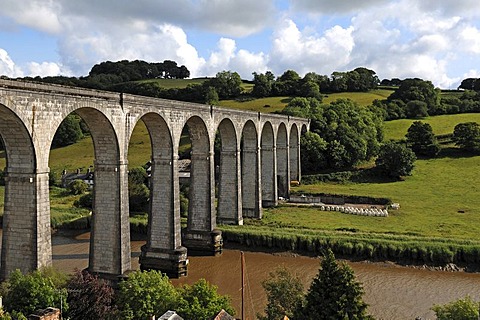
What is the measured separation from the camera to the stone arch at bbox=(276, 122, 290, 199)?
178ft

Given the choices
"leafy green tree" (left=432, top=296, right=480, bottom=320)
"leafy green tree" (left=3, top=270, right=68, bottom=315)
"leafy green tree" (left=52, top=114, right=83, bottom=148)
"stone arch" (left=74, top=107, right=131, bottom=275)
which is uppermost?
"leafy green tree" (left=52, top=114, right=83, bottom=148)

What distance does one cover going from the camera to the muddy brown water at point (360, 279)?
80.6ft

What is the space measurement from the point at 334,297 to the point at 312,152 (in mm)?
47818

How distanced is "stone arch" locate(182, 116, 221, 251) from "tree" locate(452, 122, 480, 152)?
170 feet

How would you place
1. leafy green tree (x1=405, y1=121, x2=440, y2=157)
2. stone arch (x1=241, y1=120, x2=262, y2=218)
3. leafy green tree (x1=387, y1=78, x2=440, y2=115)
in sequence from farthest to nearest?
leafy green tree (x1=387, y1=78, x2=440, y2=115) < leafy green tree (x1=405, y1=121, x2=440, y2=157) < stone arch (x1=241, y1=120, x2=262, y2=218)

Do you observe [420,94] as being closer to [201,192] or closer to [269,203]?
[269,203]

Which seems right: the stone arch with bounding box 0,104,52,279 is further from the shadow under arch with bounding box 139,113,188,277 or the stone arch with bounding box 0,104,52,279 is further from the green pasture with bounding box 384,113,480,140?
the green pasture with bounding box 384,113,480,140

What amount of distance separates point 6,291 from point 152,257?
12.2 m

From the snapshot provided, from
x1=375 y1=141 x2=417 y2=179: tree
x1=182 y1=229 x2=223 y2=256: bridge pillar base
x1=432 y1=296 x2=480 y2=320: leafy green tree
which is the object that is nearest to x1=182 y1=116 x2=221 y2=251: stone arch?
x1=182 y1=229 x2=223 y2=256: bridge pillar base

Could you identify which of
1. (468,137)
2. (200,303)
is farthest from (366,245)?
(468,137)

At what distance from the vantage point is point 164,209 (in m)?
28.8

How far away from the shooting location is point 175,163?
28.5m

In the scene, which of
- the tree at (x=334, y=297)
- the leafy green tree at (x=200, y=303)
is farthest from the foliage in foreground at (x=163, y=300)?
the tree at (x=334, y=297)

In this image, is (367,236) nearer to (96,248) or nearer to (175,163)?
(175,163)
